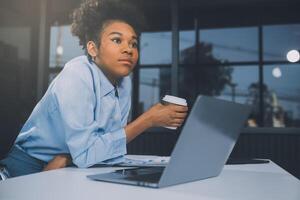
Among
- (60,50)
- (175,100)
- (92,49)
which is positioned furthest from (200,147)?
(60,50)

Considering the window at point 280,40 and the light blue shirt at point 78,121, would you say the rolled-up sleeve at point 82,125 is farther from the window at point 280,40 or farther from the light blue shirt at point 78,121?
the window at point 280,40

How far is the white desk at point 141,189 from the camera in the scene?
70 cm

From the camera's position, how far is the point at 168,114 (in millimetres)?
1233

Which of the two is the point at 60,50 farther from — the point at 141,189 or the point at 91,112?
the point at 141,189

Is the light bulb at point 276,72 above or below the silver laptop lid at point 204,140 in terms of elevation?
above

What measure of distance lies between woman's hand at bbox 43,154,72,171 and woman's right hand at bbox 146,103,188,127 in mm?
311

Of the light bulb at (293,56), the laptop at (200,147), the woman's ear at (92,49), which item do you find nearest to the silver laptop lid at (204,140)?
the laptop at (200,147)

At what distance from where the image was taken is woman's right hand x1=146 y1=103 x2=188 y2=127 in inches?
48.0

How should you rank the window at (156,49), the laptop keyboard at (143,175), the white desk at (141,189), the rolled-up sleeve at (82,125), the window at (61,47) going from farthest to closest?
the window at (156,49) → the window at (61,47) → the rolled-up sleeve at (82,125) → the laptop keyboard at (143,175) → the white desk at (141,189)

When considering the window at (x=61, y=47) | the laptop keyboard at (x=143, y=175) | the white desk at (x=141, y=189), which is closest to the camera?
the white desk at (x=141, y=189)

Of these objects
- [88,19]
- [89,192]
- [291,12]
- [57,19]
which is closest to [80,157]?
[89,192]

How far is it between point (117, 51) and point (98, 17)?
0.23m

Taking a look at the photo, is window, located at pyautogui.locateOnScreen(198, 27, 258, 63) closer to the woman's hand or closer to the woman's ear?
the woman's ear

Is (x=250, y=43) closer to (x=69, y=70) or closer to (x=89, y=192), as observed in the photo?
(x=69, y=70)
